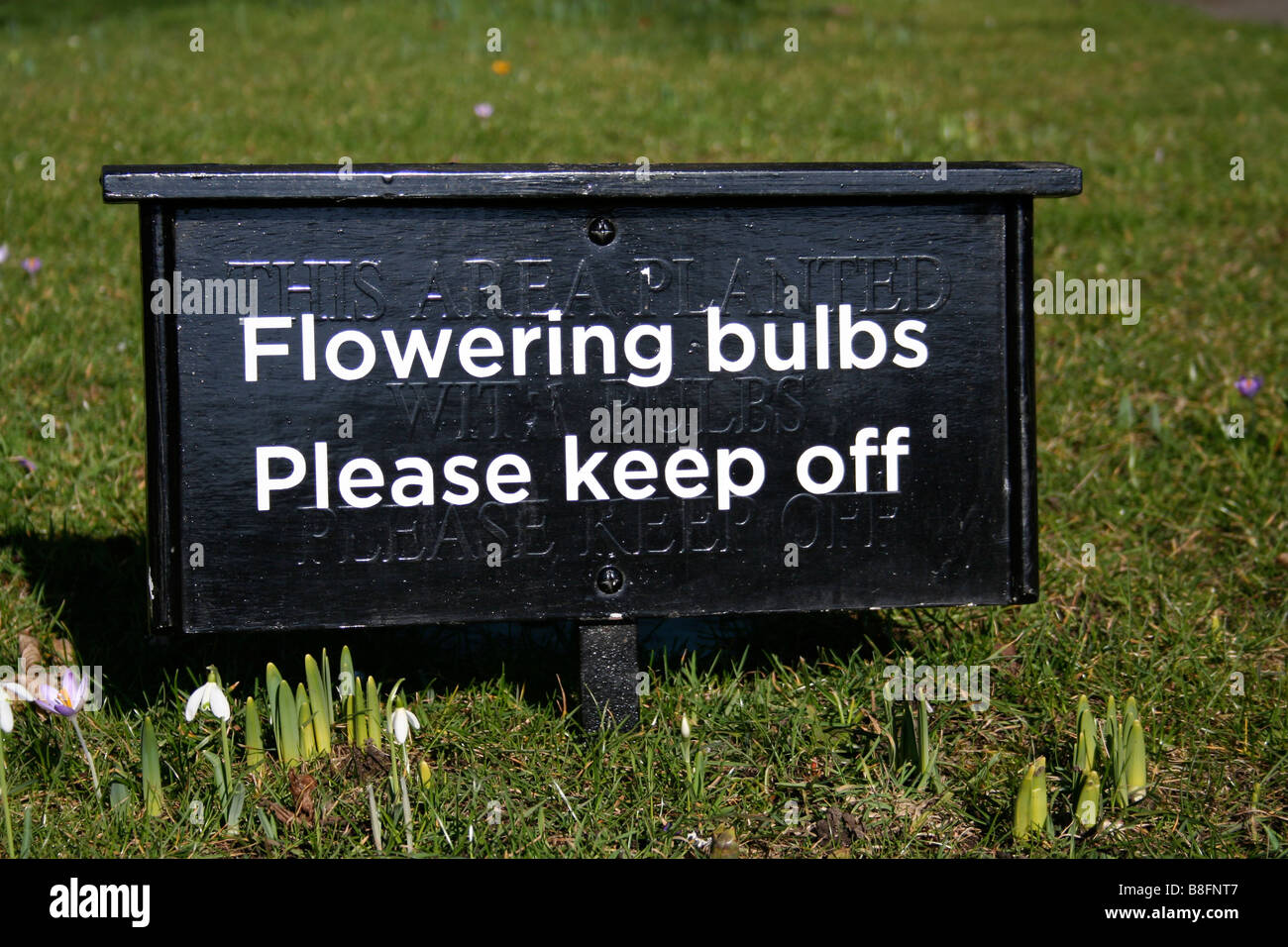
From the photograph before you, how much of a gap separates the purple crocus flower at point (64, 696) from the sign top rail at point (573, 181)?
800 mm

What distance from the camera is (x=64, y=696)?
227cm

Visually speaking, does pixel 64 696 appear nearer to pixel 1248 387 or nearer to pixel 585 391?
pixel 585 391

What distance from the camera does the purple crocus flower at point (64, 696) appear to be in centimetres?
225

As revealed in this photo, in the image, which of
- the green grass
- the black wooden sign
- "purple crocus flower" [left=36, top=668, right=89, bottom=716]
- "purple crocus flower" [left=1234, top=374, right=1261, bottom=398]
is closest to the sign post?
the black wooden sign

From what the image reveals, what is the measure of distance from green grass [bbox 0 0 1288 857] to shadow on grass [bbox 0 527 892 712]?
10 millimetres

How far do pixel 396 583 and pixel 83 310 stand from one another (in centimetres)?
281

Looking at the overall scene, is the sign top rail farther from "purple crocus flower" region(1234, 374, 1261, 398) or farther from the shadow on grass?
"purple crocus flower" region(1234, 374, 1261, 398)

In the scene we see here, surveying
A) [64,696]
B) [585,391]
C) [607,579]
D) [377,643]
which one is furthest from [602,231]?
[64,696]

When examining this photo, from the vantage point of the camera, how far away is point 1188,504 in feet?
11.7

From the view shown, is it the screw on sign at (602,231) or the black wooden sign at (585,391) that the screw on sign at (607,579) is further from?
the screw on sign at (602,231)

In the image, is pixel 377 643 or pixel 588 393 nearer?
pixel 588 393

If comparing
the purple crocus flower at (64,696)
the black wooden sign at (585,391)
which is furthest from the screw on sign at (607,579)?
the purple crocus flower at (64,696)

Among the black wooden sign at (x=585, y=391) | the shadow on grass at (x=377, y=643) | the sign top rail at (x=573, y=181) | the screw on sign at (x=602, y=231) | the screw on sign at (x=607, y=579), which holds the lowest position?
the shadow on grass at (x=377, y=643)

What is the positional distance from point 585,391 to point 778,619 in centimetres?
96
